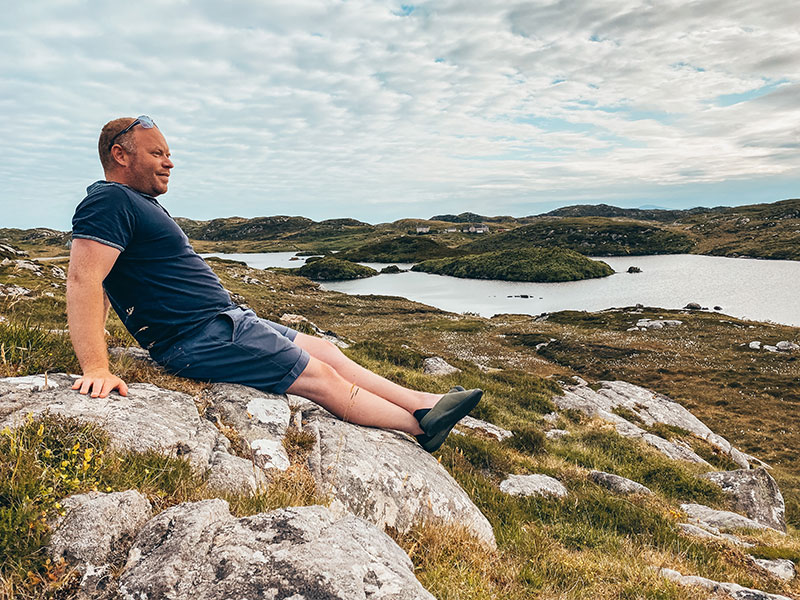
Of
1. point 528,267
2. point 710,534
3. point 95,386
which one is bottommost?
point 710,534

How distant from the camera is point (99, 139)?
5117 millimetres

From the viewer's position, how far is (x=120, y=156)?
5.07 meters

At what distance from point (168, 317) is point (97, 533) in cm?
301

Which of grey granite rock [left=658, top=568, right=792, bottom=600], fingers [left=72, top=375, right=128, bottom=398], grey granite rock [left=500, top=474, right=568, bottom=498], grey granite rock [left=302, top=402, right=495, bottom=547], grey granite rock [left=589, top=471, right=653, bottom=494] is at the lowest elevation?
grey granite rock [left=589, top=471, right=653, bottom=494]

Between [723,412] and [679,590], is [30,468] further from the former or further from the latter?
[723,412]

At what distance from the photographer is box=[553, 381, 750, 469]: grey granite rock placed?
16781 mm

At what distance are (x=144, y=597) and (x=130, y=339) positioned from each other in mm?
5940

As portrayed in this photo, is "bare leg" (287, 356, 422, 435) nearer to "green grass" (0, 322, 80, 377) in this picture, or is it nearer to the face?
"green grass" (0, 322, 80, 377)

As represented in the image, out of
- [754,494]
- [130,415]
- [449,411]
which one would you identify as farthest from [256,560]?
[754,494]

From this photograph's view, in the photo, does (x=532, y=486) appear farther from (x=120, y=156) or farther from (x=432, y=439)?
(x=120, y=156)

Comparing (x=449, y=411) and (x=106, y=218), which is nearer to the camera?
(x=106, y=218)

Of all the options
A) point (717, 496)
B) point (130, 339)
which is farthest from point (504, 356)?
point (130, 339)

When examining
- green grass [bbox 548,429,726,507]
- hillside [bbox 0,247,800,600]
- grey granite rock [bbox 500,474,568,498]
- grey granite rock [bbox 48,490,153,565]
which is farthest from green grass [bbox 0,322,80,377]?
green grass [bbox 548,429,726,507]

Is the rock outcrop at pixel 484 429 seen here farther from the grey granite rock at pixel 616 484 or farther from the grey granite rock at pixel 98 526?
the grey granite rock at pixel 98 526
